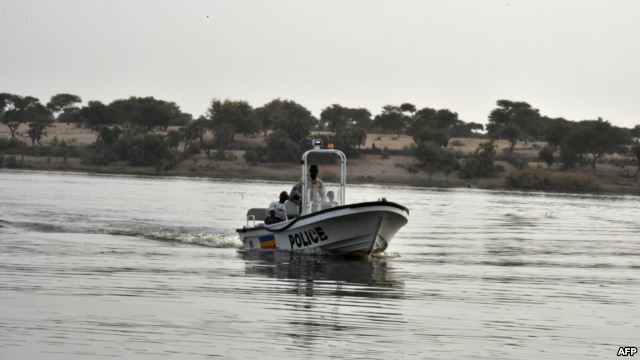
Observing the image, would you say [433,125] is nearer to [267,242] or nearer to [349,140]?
[349,140]

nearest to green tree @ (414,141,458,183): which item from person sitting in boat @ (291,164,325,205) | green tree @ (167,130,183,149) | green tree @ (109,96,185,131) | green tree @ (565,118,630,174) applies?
green tree @ (565,118,630,174)

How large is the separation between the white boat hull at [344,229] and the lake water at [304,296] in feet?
1.31

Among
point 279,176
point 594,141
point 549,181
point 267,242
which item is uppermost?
point 594,141

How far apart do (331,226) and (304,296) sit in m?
7.00

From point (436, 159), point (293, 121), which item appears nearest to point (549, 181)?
point (436, 159)

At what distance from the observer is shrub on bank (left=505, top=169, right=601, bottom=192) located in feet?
352

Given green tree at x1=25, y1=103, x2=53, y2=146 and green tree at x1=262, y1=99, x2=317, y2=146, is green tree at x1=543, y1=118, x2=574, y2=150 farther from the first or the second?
green tree at x1=25, y1=103, x2=53, y2=146

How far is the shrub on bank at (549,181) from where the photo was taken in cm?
10738

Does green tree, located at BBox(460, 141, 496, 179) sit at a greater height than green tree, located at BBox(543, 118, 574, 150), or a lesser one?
lesser

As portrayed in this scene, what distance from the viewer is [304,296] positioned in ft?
67.5

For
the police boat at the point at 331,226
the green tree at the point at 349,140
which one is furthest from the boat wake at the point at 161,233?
the green tree at the point at 349,140

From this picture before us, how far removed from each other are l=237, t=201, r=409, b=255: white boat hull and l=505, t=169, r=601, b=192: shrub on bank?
266ft

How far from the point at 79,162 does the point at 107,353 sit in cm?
10640

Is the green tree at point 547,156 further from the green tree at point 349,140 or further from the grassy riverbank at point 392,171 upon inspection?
the green tree at point 349,140
